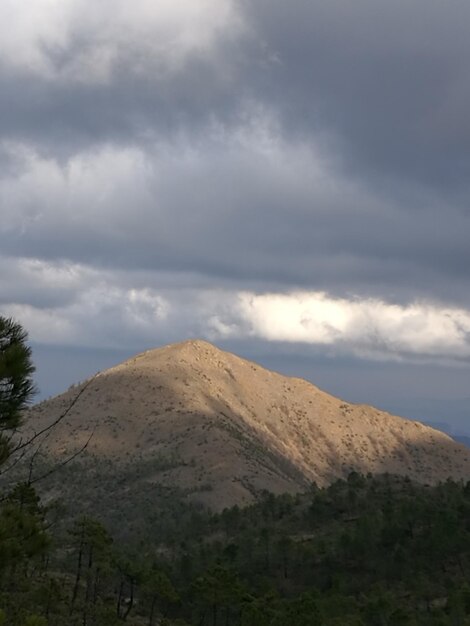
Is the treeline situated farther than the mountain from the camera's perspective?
No

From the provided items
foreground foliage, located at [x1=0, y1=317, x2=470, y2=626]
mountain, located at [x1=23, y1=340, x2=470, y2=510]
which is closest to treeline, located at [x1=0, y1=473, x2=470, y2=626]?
foreground foliage, located at [x1=0, y1=317, x2=470, y2=626]

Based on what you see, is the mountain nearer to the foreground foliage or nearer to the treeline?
the foreground foliage

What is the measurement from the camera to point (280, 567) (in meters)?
84.0

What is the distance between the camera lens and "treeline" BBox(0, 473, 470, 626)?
152ft

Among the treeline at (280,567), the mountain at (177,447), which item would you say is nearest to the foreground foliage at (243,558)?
the treeline at (280,567)

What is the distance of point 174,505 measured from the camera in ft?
406

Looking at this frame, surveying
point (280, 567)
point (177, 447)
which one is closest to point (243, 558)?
point (280, 567)

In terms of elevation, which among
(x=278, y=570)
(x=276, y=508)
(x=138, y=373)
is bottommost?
(x=278, y=570)

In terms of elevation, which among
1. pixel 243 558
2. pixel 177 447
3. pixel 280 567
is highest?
pixel 177 447

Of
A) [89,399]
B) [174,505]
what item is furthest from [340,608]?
[89,399]

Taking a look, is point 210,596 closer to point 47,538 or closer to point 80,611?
point 80,611

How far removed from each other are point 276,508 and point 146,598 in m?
46.7

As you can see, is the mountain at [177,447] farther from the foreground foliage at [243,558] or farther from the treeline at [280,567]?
the treeline at [280,567]

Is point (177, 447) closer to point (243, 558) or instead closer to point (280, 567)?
point (243, 558)
